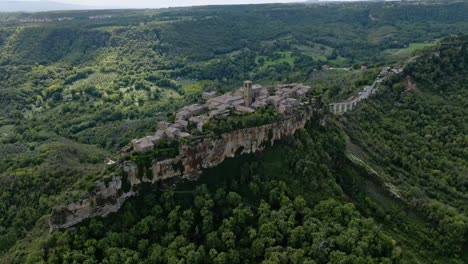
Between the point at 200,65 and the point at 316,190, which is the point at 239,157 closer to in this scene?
the point at 316,190

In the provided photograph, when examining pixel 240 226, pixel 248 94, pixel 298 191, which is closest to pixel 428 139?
pixel 298 191

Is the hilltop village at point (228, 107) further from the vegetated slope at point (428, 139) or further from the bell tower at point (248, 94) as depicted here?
the vegetated slope at point (428, 139)

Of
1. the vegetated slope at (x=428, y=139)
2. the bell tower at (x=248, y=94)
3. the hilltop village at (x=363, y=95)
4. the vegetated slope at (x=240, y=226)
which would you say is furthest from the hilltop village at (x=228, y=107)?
the hilltop village at (x=363, y=95)

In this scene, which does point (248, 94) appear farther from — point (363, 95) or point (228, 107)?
point (363, 95)

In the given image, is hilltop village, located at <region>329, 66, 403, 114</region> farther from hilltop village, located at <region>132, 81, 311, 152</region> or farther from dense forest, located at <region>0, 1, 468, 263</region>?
hilltop village, located at <region>132, 81, 311, 152</region>

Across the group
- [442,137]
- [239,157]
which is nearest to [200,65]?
[442,137]

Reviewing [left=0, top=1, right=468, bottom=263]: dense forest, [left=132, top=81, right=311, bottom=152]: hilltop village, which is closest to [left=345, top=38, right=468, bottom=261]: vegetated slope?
[left=0, top=1, right=468, bottom=263]: dense forest
